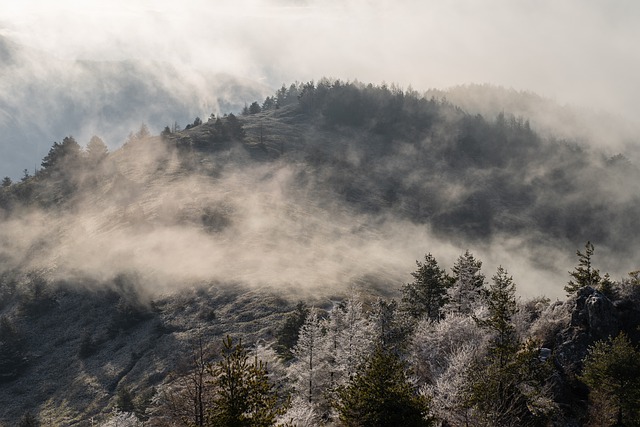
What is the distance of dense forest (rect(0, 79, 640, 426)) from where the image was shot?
32.0 meters

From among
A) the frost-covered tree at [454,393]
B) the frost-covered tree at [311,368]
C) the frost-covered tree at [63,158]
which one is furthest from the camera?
the frost-covered tree at [63,158]

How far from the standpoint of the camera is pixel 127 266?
124688mm

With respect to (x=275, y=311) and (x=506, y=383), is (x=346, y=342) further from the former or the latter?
(x=275, y=311)

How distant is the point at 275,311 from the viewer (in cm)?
9944

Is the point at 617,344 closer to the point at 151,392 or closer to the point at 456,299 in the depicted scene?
the point at 456,299

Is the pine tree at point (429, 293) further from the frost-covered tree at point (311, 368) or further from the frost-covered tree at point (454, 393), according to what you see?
the frost-covered tree at point (454, 393)

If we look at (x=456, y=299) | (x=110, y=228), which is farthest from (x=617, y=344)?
(x=110, y=228)

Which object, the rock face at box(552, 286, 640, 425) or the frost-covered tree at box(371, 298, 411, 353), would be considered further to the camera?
the frost-covered tree at box(371, 298, 411, 353)

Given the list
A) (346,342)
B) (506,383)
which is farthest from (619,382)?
(346,342)

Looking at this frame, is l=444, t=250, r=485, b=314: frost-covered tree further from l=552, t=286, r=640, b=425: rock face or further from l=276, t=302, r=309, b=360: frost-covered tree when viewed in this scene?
l=276, t=302, r=309, b=360: frost-covered tree

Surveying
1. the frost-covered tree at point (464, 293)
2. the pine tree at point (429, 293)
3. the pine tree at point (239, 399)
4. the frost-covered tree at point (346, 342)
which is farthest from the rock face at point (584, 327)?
the pine tree at point (239, 399)

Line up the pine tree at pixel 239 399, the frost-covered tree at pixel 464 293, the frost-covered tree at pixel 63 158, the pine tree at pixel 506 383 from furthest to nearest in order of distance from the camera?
the frost-covered tree at pixel 63 158 < the frost-covered tree at pixel 464 293 < the pine tree at pixel 506 383 < the pine tree at pixel 239 399

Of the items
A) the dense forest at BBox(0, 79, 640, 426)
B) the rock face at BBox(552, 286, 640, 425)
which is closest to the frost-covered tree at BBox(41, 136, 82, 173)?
the dense forest at BBox(0, 79, 640, 426)

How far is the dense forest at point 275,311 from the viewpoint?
32.0 m
